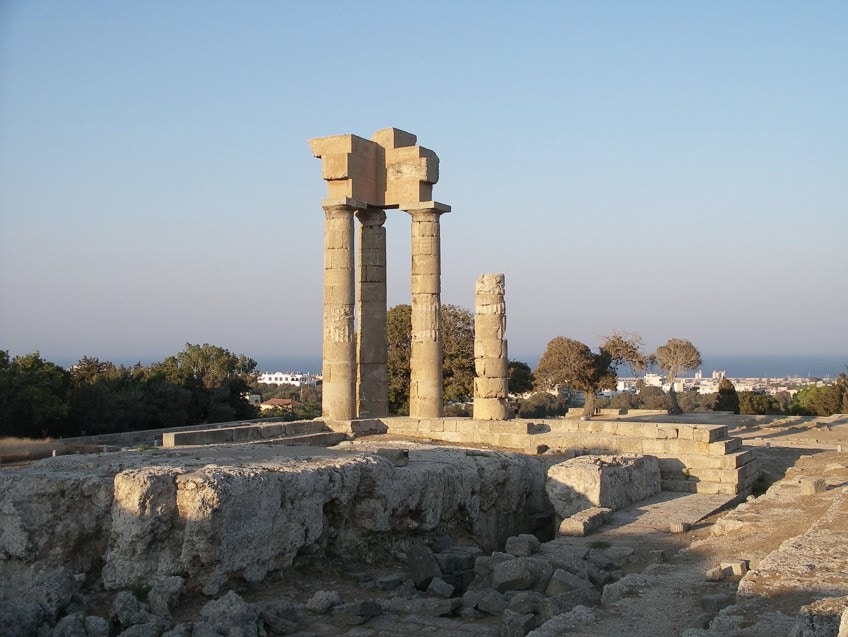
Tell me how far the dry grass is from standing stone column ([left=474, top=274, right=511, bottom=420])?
9.45 metres

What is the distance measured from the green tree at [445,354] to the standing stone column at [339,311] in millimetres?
14289

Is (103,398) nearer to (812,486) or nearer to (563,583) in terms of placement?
(812,486)

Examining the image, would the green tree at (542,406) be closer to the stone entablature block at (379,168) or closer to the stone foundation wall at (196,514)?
the stone entablature block at (379,168)

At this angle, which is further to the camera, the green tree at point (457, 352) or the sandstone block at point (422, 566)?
the green tree at point (457, 352)

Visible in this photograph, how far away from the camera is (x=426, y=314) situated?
22.8 m

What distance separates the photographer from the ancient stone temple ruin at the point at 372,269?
71.1 ft

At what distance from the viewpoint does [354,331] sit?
22.0 meters

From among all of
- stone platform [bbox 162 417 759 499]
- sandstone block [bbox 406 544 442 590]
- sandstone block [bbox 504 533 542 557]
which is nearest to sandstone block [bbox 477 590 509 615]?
sandstone block [bbox 406 544 442 590]

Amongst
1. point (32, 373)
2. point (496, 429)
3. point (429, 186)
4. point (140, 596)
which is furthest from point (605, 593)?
point (32, 373)

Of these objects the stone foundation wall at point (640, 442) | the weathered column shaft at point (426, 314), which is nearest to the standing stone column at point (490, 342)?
the weathered column shaft at point (426, 314)

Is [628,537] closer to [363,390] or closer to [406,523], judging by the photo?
[406,523]

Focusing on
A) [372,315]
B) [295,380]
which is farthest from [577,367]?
[295,380]

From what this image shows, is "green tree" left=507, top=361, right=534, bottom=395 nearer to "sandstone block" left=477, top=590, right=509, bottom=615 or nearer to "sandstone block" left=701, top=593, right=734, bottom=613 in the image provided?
"sandstone block" left=477, top=590, right=509, bottom=615

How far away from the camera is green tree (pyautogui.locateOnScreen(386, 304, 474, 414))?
1453 inches
